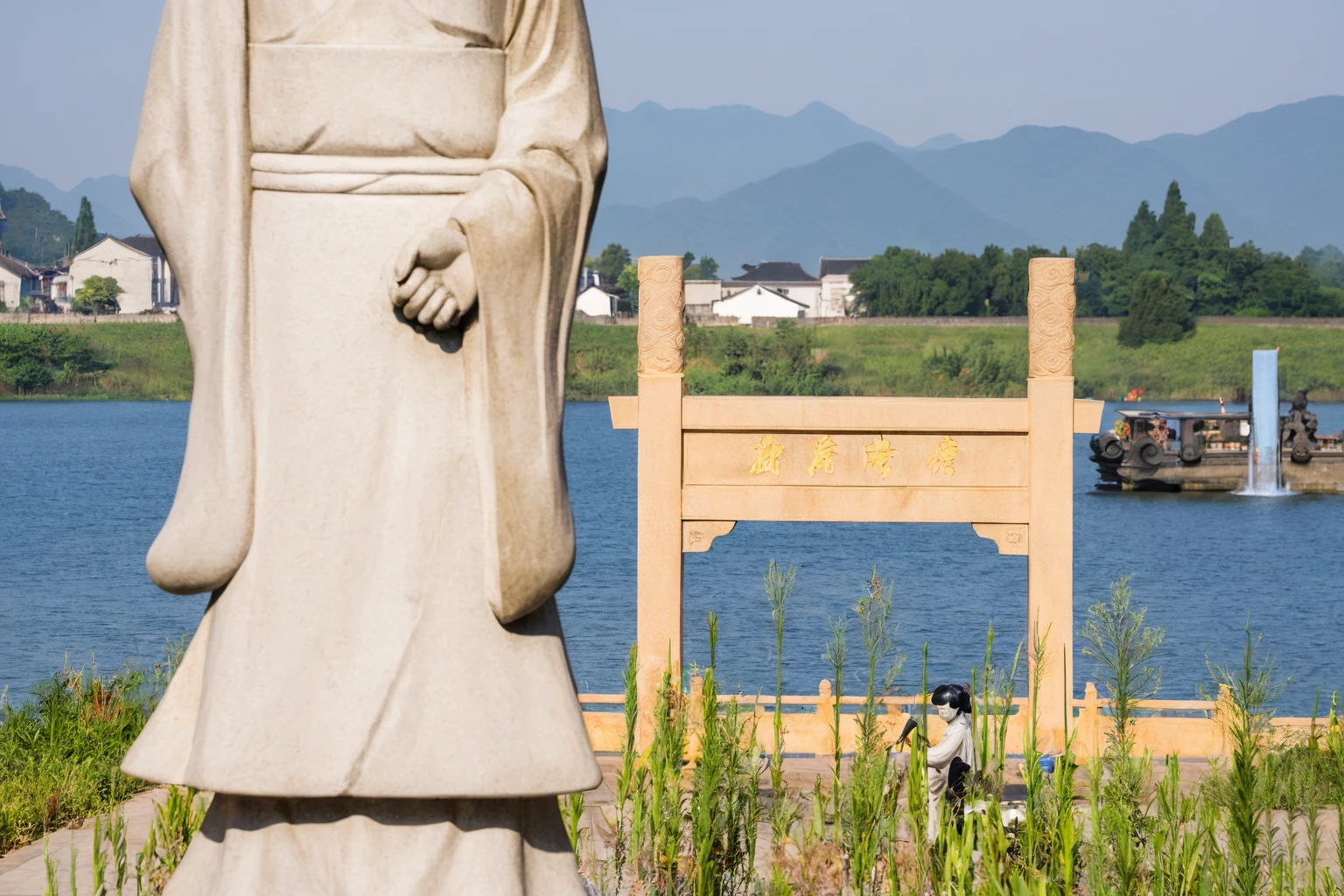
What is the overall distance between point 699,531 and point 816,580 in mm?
15143

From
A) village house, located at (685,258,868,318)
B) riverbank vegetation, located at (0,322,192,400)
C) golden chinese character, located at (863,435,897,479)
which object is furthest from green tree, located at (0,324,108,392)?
golden chinese character, located at (863,435,897,479)

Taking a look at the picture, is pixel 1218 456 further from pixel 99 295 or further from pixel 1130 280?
pixel 99 295

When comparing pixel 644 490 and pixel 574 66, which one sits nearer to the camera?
pixel 574 66

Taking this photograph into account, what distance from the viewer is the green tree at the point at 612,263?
10044 cm

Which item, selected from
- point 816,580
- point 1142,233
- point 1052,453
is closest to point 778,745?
point 1052,453

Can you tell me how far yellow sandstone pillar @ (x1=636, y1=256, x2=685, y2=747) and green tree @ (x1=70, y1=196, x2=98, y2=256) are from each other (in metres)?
83.1

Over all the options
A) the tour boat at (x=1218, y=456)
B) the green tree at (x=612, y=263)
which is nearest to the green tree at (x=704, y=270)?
the green tree at (x=612, y=263)

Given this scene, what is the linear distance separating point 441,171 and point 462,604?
0.85m

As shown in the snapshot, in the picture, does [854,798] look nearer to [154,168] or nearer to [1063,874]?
[1063,874]

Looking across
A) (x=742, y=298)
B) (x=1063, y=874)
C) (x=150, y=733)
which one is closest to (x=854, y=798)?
(x=1063, y=874)

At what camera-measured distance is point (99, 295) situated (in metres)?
73.4

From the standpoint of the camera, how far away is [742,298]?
9050 centimetres

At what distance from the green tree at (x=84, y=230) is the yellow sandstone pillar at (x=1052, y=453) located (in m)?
84.0

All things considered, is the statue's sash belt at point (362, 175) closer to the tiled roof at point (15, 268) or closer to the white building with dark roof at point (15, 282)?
the white building with dark roof at point (15, 282)
